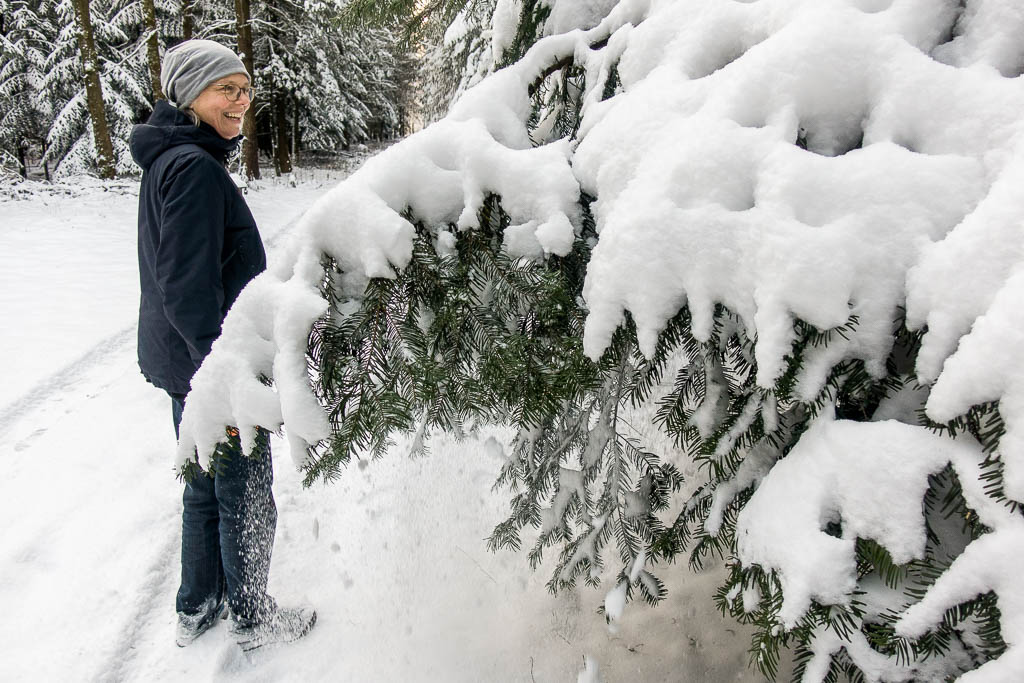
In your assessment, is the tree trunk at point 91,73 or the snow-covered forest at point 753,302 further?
the tree trunk at point 91,73

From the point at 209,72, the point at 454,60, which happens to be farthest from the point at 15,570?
the point at 454,60

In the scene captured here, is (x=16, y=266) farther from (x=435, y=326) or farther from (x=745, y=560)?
(x=745, y=560)

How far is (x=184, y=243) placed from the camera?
190 centimetres

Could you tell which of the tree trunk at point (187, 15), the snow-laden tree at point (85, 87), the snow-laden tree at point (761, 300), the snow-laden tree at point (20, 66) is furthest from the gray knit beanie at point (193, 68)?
the snow-laden tree at point (20, 66)

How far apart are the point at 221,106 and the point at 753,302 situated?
2053mm

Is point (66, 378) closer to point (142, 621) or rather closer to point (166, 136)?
point (142, 621)

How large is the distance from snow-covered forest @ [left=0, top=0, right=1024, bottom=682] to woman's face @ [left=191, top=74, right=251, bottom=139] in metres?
1.06

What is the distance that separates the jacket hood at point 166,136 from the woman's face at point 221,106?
3 cm

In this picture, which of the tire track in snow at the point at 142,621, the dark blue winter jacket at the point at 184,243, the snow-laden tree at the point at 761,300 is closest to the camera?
the snow-laden tree at the point at 761,300

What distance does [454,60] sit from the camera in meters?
5.16

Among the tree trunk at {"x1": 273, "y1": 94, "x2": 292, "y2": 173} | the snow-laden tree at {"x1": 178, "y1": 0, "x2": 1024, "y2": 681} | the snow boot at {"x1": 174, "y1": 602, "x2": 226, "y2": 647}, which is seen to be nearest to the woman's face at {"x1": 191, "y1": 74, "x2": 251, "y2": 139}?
the snow-laden tree at {"x1": 178, "y1": 0, "x2": 1024, "y2": 681}

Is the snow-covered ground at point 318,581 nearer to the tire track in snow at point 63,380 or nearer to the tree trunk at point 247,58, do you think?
the tire track in snow at point 63,380

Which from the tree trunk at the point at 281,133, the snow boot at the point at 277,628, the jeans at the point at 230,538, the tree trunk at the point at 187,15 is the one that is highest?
the tree trunk at the point at 187,15

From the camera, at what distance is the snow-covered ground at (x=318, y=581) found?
8.00 feet
